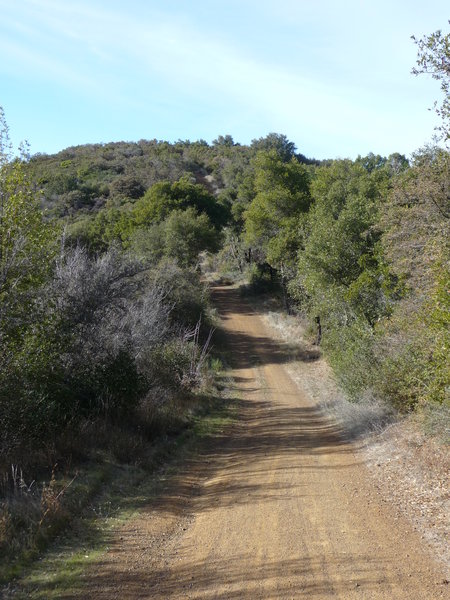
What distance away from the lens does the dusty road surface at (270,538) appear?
599 centimetres

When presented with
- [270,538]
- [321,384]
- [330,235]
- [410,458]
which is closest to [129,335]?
[410,458]

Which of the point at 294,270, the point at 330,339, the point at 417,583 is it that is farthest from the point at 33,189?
the point at 294,270

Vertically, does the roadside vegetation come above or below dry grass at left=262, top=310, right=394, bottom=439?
above

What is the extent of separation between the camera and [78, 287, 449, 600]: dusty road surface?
5992mm

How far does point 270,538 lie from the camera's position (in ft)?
24.3

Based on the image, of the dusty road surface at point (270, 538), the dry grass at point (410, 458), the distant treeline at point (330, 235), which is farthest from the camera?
the distant treeline at point (330, 235)

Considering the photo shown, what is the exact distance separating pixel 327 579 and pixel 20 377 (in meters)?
6.86

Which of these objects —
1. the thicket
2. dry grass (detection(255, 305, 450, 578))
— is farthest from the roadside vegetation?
dry grass (detection(255, 305, 450, 578))

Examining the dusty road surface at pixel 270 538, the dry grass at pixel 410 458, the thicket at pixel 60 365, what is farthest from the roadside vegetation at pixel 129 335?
the dusty road surface at pixel 270 538

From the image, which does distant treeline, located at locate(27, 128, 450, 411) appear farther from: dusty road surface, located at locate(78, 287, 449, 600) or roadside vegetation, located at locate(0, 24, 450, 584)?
dusty road surface, located at locate(78, 287, 449, 600)

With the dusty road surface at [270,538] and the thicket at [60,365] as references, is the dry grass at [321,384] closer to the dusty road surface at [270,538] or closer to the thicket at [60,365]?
the dusty road surface at [270,538]

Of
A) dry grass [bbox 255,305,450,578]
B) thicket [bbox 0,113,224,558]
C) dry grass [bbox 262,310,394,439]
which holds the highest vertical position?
thicket [bbox 0,113,224,558]

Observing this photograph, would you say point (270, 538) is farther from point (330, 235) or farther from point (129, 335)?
point (330, 235)

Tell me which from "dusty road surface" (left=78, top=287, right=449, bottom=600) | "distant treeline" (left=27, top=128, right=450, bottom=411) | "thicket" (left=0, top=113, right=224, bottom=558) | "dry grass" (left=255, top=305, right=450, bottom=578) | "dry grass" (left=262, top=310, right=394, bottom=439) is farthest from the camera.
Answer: "dry grass" (left=262, top=310, right=394, bottom=439)
